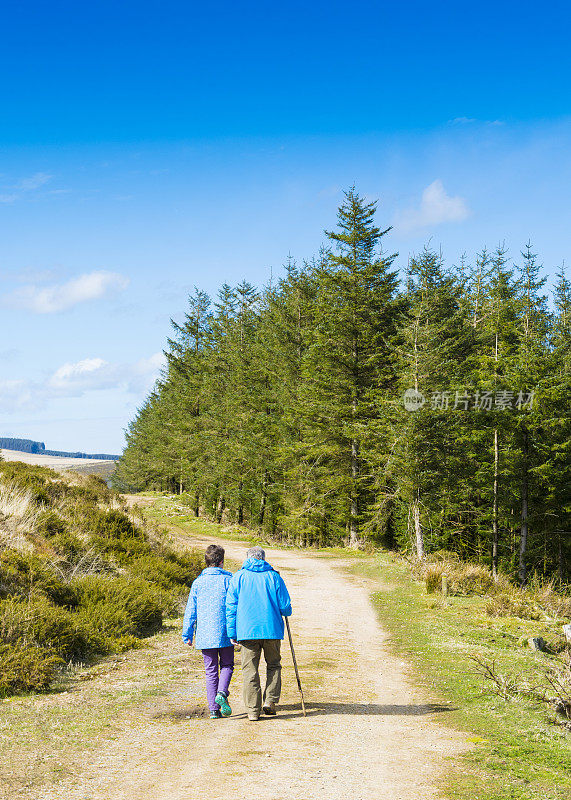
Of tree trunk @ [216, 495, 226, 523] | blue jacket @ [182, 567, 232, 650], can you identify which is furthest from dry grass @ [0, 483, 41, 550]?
tree trunk @ [216, 495, 226, 523]

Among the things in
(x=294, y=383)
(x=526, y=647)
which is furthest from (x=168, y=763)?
(x=294, y=383)

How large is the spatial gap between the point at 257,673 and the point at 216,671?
608 mm

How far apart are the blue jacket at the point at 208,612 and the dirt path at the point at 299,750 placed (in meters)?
0.81

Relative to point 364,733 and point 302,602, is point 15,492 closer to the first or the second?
point 302,602

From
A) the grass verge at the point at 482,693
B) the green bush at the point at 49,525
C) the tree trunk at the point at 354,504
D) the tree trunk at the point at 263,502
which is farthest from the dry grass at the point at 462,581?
the tree trunk at the point at 263,502

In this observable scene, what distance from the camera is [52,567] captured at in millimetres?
11531

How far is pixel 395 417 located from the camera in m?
23.5

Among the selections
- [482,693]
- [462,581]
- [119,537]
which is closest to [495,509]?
[462,581]

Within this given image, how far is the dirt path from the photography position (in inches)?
185

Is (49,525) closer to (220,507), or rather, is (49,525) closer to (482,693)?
(482,693)

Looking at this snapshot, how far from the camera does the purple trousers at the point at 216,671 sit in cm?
675

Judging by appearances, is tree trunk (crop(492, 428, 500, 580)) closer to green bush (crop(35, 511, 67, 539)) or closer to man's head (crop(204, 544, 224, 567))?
green bush (crop(35, 511, 67, 539))

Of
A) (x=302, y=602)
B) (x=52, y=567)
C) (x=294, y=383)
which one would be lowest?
(x=302, y=602)

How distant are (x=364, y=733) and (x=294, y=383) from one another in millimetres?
28309
